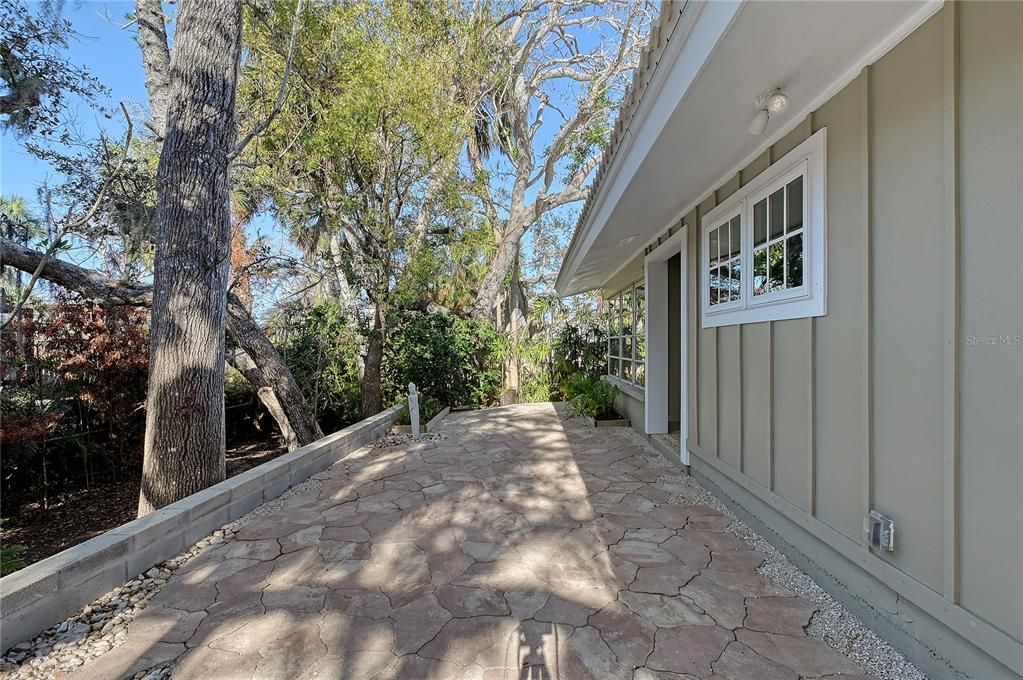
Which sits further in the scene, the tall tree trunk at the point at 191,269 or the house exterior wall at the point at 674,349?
the house exterior wall at the point at 674,349

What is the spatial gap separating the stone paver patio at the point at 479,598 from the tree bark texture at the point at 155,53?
4624 millimetres

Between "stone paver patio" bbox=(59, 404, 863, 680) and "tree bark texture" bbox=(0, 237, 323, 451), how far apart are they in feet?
8.20

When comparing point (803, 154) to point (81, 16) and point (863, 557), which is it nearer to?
point (863, 557)

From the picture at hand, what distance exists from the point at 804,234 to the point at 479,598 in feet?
8.79

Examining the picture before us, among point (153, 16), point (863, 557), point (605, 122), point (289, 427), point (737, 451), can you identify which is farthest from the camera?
point (605, 122)

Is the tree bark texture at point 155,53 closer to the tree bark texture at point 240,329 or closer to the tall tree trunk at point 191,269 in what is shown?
the tall tree trunk at point 191,269

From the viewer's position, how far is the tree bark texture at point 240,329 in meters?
4.46

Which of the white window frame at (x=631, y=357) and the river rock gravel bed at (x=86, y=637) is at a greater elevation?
the white window frame at (x=631, y=357)

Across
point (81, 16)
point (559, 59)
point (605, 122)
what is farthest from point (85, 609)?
point (559, 59)

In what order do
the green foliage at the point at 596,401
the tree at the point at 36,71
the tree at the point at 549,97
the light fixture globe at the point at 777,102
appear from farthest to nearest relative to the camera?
the tree at the point at 549,97, the green foliage at the point at 596,401, the tree at the point at 36,71, the light fixture globe at the point at 777,102

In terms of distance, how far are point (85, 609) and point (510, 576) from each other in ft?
7.07

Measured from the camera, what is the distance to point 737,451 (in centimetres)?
341

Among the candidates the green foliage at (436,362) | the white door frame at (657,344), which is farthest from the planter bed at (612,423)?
the green foliage at (436,362)

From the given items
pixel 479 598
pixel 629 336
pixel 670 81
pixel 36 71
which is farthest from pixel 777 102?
pixel 36 71
